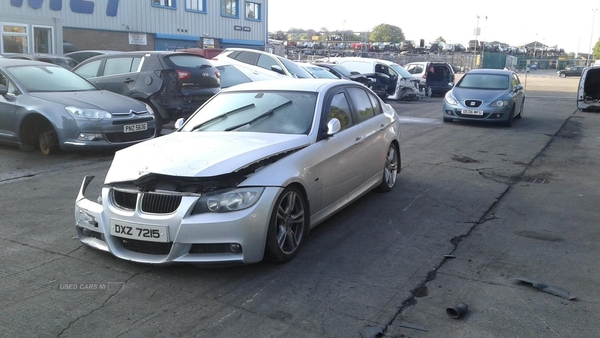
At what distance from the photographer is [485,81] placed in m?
16.6

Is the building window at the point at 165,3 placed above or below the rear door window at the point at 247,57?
above

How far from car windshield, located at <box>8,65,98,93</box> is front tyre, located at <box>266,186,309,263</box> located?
6.56 meters

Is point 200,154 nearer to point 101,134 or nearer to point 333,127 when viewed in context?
point 333,127

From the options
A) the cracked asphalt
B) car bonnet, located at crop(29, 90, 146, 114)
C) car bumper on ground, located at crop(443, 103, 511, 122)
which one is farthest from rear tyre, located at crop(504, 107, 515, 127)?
car bonnet, located at crop(29, 90, 146, 114)

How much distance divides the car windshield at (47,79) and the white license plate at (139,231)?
6046mm

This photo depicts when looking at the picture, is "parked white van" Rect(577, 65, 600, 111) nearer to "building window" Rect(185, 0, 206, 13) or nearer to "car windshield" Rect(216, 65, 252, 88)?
"car windshield" Rect(216, 65, 252, 88)

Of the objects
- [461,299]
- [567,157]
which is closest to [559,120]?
[567,157]

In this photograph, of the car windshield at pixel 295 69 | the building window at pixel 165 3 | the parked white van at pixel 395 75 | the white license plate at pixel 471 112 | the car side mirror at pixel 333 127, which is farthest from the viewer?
the building window at pixel 165 3

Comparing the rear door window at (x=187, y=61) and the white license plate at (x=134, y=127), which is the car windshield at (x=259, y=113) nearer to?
the white license plate at (x=134, y=127)

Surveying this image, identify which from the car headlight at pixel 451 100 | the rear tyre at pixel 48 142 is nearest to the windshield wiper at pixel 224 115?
the rear tyre at pixel 48 142

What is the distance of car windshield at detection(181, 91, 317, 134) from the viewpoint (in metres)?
5.92

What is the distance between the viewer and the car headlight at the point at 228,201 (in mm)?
4578

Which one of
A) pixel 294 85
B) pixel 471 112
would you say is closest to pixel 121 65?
pixel 294 85

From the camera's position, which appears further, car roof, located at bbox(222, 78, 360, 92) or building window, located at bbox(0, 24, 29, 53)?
building window, located at bbox(0, 24, 29, 53)
